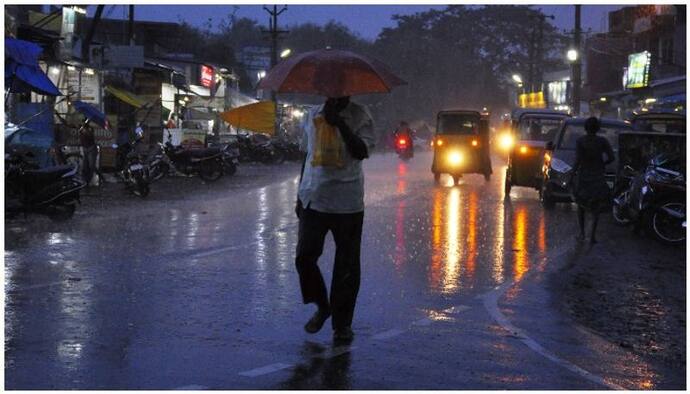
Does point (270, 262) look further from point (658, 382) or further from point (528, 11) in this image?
point (528, 11)

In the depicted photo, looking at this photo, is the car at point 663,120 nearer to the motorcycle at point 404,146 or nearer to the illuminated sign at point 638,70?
the illuminated sign at point 638,70

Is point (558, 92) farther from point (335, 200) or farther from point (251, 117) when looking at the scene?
point (335, 200)

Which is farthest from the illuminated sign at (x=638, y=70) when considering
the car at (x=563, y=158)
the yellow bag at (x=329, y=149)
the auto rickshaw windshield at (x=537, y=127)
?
the yellow bag at (x=329, y=149)

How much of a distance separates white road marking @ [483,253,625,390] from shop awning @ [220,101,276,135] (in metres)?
5.75

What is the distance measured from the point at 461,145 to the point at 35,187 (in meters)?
15.9

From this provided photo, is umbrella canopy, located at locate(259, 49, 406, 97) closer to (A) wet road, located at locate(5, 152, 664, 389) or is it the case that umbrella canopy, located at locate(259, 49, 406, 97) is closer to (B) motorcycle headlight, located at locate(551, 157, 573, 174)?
(A) wet road, located at locate(5, 152, 664, 389)

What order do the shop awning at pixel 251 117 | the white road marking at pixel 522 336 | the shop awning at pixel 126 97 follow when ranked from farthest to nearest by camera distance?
the shop awning at pixel 126 97 < the shop awning at pixel 251 117 < the white road marking at pixel 522 336

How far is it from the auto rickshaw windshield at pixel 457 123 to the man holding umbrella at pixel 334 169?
23.3 m

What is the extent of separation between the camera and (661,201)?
47.9 ft

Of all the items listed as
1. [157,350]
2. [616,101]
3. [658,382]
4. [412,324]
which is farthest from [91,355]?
[616,101]

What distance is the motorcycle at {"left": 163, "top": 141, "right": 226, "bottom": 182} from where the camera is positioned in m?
29.4

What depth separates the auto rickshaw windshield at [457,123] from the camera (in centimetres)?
3077

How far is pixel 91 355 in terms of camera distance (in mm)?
6684

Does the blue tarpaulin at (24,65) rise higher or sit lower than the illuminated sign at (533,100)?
lower
